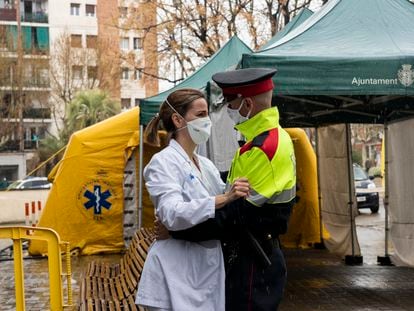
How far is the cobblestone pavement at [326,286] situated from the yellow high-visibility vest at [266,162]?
5.02 m

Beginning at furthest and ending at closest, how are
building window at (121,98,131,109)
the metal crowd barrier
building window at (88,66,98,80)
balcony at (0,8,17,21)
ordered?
building window at (121,98,131,109) < balcony at (0,8,17,21) < building window at (88,66,98,80) < the metal crowd barrier

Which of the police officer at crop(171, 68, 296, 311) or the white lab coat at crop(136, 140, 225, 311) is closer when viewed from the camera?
the police officer at crop(171, 68, 296, 311)

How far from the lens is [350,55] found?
6.85 m

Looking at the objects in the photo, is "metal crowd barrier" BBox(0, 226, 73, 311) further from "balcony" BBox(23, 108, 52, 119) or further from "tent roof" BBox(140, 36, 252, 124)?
"balcony" BBox(23, 108, 52, 119)

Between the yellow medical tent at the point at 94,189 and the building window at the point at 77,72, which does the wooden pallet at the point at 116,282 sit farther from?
the building window at the point at 77,72

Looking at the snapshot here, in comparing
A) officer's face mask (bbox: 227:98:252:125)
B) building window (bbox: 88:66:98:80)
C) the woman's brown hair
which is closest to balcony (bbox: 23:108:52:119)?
building window (bbox: 88:66:98:80)

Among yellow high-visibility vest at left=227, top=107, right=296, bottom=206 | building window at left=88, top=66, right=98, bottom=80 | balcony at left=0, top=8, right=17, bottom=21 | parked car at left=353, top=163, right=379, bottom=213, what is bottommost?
parked car at left=353, top=163, right=379, bottom=213

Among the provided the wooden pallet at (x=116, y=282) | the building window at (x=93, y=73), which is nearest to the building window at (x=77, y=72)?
the building window at (x=93, y=73)

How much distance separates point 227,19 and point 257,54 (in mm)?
17334

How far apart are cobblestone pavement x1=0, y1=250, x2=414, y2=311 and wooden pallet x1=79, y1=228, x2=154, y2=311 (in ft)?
1.80

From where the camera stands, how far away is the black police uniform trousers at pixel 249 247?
9.66 ft

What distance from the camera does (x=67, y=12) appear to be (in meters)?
65.2

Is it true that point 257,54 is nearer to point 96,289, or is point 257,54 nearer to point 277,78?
point 277,78

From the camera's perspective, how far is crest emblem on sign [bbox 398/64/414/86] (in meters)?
6.70
